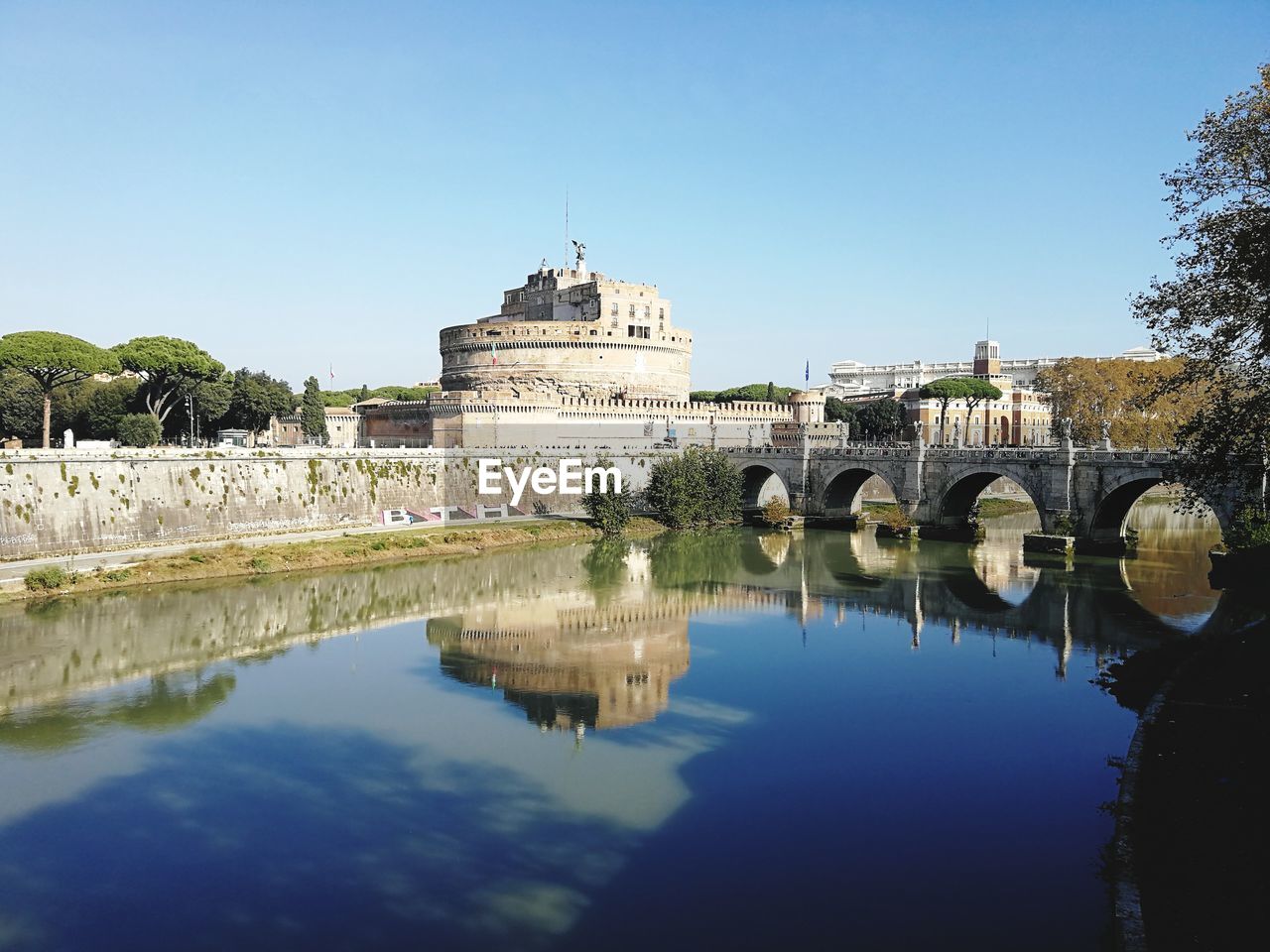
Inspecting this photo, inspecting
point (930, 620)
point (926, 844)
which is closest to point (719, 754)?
point (926, 844)

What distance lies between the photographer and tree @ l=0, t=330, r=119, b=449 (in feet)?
107

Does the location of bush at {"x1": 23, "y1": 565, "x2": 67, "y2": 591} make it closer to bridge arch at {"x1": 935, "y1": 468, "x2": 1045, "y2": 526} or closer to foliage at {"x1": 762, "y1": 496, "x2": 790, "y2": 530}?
foliage at {"x1": 762, "y1": 496, "x2": 790, "y2": 530}

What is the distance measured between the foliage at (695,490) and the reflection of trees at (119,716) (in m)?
21.7

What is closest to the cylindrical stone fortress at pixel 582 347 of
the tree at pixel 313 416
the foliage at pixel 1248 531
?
the tree at pixel 313 416

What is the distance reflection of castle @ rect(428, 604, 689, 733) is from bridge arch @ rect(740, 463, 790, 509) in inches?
809

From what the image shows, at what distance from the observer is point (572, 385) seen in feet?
152

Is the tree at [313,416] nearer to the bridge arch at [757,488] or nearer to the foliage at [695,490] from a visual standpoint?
the foliage at [695,490]

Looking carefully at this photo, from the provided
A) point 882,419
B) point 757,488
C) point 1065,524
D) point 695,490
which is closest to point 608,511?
point 695,490

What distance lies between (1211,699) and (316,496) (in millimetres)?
25044

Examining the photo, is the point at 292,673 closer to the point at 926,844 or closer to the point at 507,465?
the point at 926,844

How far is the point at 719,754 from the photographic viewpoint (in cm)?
1249

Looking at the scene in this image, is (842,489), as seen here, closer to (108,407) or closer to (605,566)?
(605,566)

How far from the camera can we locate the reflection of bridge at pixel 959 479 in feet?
90.0

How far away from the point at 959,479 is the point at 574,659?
1918cm
